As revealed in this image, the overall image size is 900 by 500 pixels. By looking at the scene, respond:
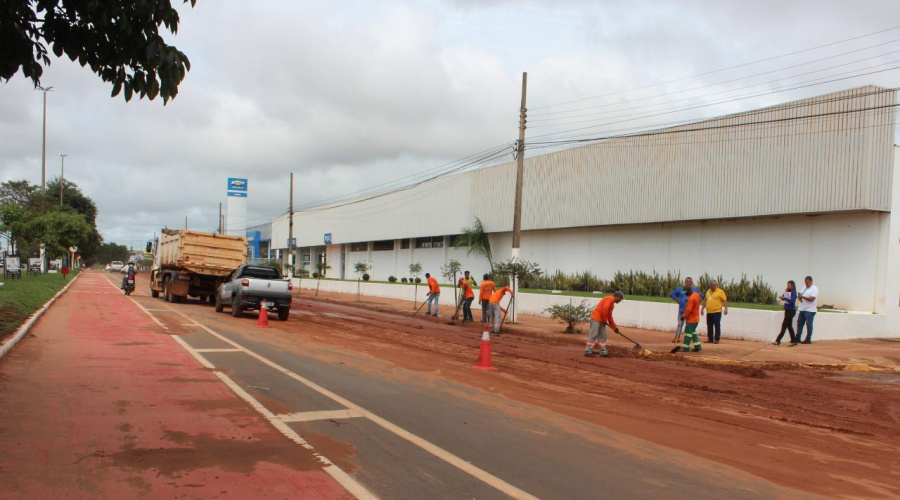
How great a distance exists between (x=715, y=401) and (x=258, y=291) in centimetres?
1470

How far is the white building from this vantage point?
64.4ft

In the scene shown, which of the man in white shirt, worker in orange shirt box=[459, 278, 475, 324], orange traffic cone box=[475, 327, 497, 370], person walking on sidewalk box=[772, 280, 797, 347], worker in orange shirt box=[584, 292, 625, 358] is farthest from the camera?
worker in orange shirt box=[459, 278, 475, 324]

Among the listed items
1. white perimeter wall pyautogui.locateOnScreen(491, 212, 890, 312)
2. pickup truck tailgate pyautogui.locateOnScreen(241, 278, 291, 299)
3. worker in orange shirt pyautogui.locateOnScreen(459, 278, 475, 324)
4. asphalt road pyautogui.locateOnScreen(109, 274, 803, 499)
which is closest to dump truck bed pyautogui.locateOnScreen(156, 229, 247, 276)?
pickup truck tailgate pyautogui.locateOnScreen(241, 278, 291, 299)

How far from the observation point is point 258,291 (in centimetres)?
2044

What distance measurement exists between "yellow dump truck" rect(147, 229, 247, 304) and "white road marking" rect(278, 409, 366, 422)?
62.0 ft

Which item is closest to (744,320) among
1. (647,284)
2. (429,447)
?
(647,284)

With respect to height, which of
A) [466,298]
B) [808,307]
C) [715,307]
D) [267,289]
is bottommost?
[466,298]

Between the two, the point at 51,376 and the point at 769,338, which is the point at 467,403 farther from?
the point at 769,338

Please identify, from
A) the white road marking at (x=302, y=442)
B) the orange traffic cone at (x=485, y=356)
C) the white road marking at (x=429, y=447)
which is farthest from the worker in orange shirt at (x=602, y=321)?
the white road marking at (x=302, y=442)

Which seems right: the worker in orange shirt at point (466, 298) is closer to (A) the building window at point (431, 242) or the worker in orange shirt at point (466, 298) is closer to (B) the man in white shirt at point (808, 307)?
(B) the man in white shirt at point (808, 307)

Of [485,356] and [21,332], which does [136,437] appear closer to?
[485,356]

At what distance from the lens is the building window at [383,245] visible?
5174 centimetres

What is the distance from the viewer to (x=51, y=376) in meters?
9.32

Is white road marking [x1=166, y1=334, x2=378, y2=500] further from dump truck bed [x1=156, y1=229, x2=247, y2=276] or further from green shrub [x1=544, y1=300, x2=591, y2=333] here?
dump truck bed [x1=156, y1=229, x2=247, y2=276]
